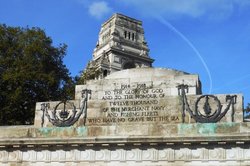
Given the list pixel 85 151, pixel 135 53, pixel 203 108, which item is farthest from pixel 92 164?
pixel 135 53

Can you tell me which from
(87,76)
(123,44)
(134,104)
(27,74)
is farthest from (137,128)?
(123,44)

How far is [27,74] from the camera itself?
35.8 m

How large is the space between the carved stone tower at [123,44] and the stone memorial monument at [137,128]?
63.3 m

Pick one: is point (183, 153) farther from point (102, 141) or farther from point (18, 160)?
point (18, 160)

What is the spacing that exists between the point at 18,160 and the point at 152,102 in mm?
6729

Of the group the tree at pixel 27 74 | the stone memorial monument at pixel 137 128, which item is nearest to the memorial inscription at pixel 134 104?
the stone memorial monument at pixel 137 128

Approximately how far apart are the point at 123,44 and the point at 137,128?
237 ft

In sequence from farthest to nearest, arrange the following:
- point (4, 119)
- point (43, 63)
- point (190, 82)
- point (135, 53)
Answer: point (135, 53) < point (43, 63) < point (4, 119) < point (190, 82)

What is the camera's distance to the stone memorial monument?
65.3ft

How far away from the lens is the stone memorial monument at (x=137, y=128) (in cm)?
1989

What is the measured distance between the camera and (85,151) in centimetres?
2109

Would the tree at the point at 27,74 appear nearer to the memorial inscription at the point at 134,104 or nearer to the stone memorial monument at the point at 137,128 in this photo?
the stone memorial monument at the point at 137,128

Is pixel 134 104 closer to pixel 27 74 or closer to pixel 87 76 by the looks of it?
pixel 27 74

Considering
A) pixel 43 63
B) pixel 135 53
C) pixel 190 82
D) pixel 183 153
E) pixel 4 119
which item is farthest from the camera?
pixel 135 53
